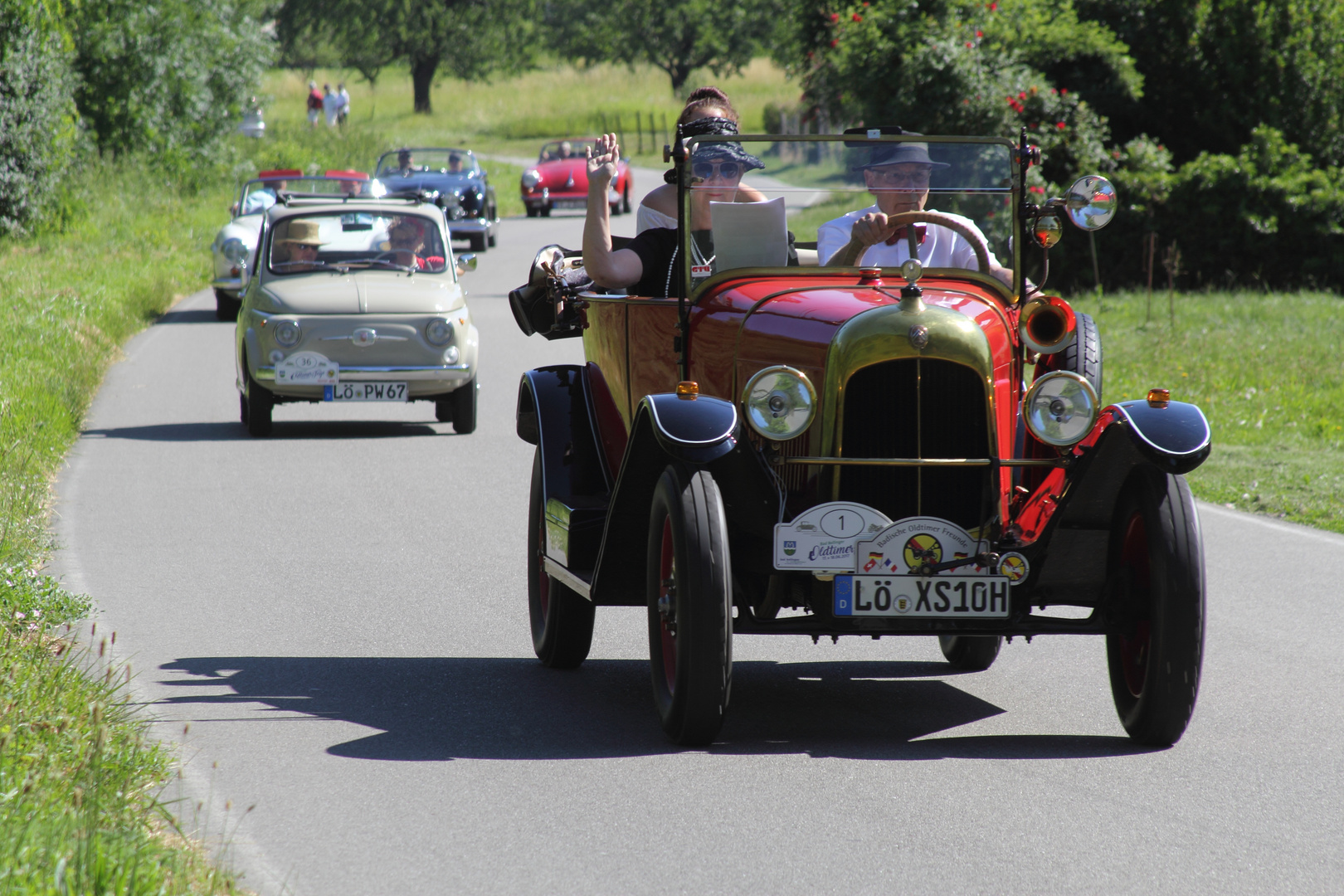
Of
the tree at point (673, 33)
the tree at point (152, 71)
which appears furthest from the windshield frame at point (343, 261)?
the tree at point (673, 33)

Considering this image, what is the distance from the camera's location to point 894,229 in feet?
20.5

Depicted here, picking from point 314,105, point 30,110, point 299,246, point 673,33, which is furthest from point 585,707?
point 673,33

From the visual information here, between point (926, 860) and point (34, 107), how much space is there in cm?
2416

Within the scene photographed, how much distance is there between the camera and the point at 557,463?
21.8 feet

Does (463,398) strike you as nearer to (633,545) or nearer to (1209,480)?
(1209,480)

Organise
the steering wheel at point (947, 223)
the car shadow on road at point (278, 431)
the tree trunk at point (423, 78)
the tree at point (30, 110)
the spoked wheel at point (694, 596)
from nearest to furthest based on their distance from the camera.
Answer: the spoked wheel at point (694, 596) → the steering wheel at point (947, 223) → the car shadow on road at point (278, 431) → the tree at point (30, 110) → the tree trunk at point (423, 78)

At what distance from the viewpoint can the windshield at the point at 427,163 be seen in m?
31.7

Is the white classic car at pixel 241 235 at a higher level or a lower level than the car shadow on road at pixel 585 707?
lower

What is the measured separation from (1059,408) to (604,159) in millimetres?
1871

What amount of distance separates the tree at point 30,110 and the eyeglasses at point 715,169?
21.2 meters

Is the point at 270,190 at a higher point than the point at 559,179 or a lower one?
higher

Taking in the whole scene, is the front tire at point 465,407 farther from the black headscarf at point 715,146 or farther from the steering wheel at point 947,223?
the steering wheel at point 947,223

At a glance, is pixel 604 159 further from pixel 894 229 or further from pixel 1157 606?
pixel 1157 606

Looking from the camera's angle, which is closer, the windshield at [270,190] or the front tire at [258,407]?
the front tire at [258,407]
